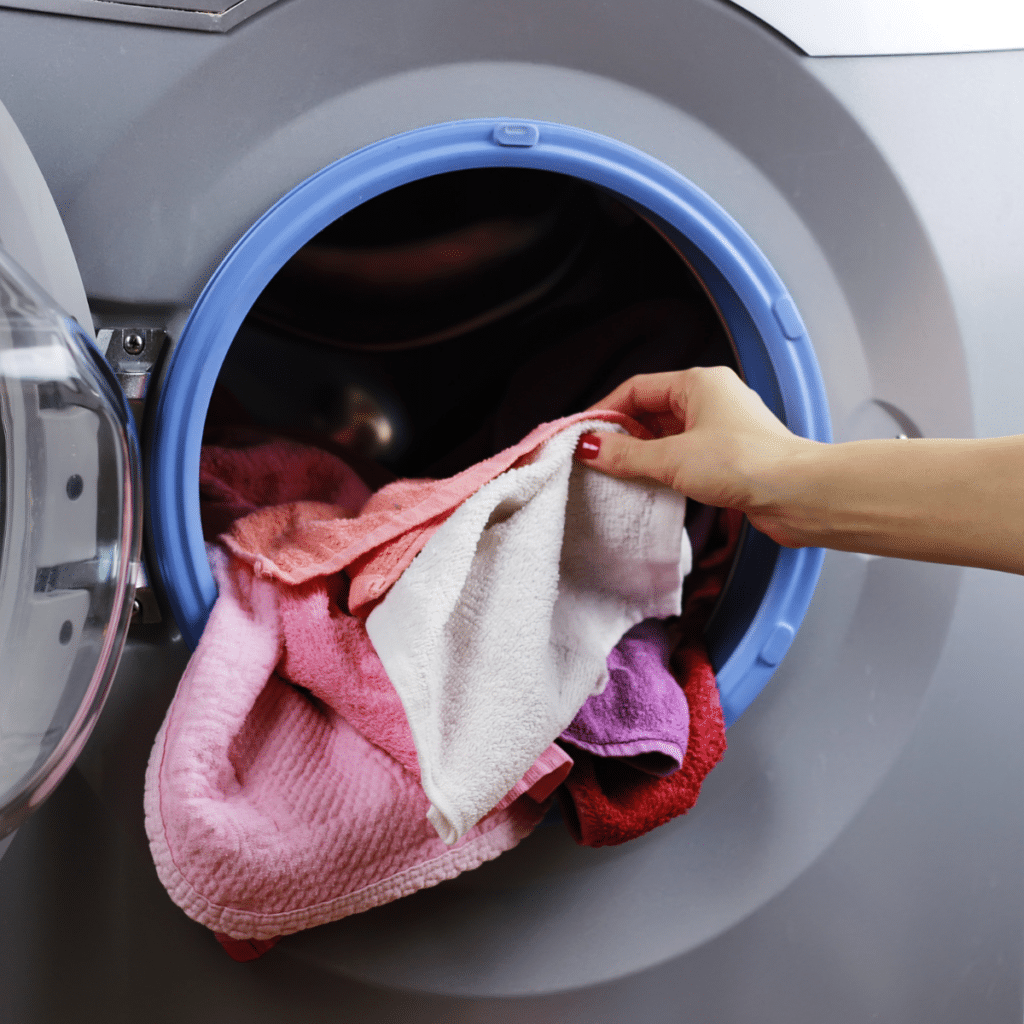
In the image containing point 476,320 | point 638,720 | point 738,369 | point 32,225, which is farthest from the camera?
point 476,320

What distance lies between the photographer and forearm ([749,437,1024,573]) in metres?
0.39

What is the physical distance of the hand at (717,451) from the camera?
1.55 feet

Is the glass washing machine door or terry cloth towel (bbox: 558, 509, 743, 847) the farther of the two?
terry cloth towel (bbox: 558, 509, 743, 847)

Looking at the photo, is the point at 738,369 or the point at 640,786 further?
the point at 738,369

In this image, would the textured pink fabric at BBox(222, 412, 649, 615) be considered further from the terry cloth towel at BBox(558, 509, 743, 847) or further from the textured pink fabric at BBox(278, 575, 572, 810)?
the terry cloth towel at BBox(558, 509, 743, 847)

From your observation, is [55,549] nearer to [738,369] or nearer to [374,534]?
[374,534]

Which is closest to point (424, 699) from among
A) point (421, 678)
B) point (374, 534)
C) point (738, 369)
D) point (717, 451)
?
point (421, 678)

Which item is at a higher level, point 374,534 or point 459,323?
point 459,323

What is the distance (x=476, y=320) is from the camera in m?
0.88

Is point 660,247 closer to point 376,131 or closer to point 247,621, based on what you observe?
point 376,131

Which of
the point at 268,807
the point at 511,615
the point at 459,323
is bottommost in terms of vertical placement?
the point at 268,807

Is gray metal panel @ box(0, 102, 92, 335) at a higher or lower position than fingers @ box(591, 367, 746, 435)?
higher

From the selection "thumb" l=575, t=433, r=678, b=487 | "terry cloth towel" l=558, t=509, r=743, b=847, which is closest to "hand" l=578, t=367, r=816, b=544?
"thumb" l=575, t=433, r=678, b=487

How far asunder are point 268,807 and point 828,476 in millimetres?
354
